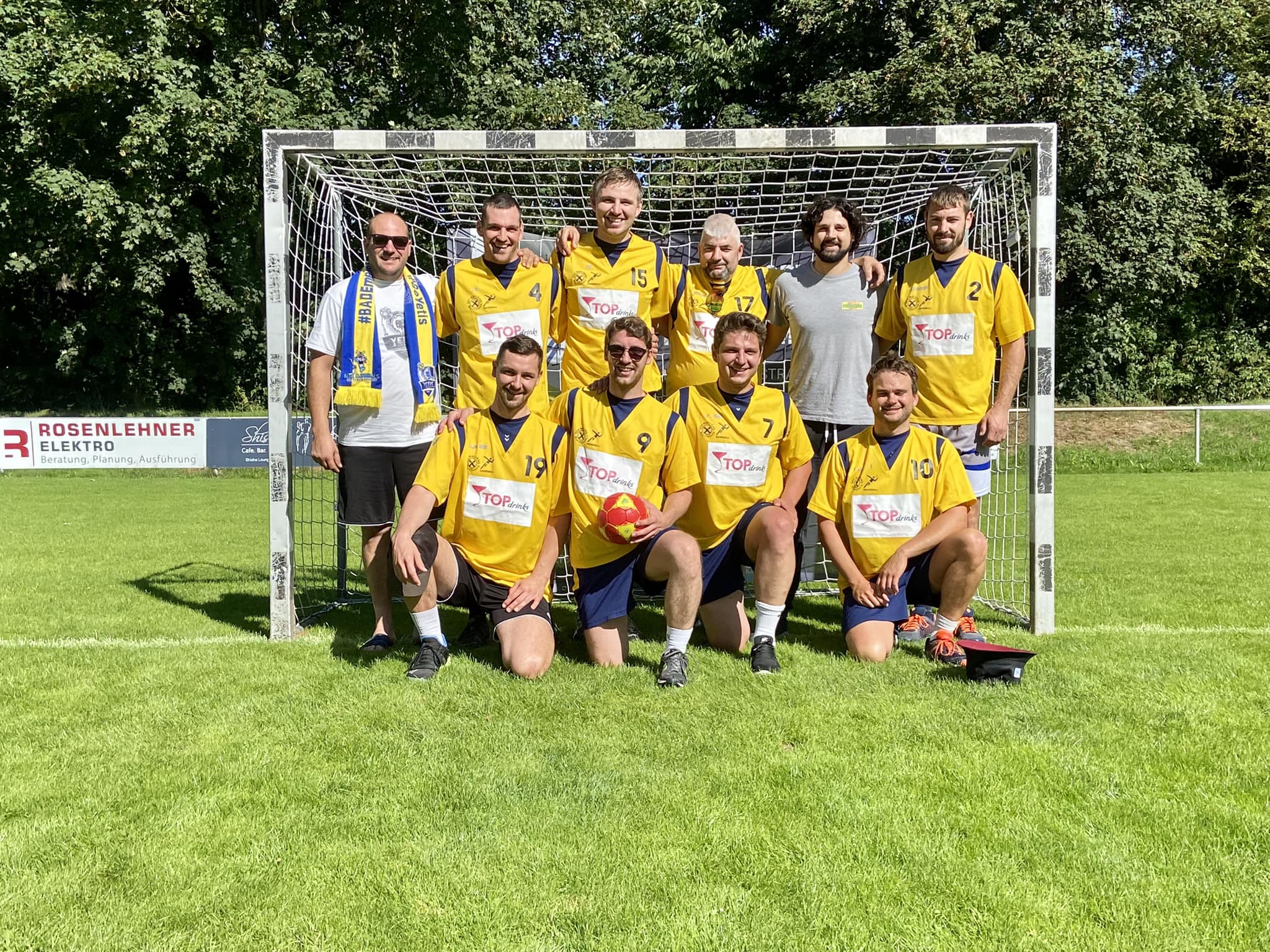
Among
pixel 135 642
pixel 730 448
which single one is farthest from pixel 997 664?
pixel 135 642

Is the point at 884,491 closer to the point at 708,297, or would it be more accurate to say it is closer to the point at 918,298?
the point at 918,298

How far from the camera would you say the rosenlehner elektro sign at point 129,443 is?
1341cm

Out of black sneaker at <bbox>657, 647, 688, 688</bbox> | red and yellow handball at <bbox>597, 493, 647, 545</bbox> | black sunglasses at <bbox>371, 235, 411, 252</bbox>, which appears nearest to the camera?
black sneaker at <bbox>657, 647, 688, 688</bbox>

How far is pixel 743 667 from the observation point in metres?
3.73

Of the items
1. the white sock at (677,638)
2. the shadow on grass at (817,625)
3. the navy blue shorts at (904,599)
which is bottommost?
the shadow on grass at (817,625)

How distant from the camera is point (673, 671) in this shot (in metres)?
3.51

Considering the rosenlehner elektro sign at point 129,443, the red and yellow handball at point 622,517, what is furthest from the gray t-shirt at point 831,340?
the rosenlehner elektro sign at point 129,443

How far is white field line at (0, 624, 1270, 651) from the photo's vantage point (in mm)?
4180

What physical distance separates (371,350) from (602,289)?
113cm

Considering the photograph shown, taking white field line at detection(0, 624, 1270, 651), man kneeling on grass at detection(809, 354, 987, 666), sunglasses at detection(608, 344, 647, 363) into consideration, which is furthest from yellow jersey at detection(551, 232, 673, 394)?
white field line at detection(0, 624, 1270, 651)

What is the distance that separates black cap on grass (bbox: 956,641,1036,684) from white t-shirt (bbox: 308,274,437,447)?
8.54 feet

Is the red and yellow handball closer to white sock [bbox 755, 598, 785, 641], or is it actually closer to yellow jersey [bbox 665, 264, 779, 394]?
white sock [bbox 755, 598, 785, 641]

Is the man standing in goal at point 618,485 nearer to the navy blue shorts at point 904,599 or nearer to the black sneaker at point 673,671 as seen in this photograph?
the black sneaker at point 673,671

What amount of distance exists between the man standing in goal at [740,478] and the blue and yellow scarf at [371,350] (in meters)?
1.17
